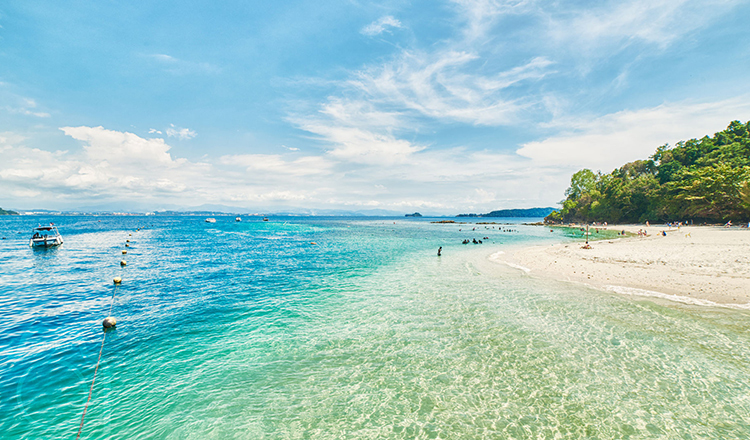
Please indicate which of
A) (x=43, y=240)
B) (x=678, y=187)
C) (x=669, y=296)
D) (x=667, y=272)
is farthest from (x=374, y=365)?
(x=678, y=187)

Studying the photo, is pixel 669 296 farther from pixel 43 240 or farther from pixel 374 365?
pixel 43 240

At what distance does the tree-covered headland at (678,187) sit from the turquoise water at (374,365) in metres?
79.5

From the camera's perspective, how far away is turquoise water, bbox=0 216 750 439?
7.46 m

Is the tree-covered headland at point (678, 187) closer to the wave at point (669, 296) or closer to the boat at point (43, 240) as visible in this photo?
the wave at point (669, 296)

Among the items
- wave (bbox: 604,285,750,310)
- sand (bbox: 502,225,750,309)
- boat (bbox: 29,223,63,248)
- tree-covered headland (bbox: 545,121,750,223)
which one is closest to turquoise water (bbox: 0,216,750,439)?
wave (bbox: 604,285,750,310)

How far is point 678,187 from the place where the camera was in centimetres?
7475

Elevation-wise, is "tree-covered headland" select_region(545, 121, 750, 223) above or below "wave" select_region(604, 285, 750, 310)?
above

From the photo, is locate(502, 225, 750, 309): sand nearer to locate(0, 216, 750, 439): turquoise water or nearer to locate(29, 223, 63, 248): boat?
locate(0, 216, 750, 439): turquoise water

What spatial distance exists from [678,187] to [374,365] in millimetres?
105189

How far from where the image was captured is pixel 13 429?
731 centimetres

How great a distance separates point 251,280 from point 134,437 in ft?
56.5

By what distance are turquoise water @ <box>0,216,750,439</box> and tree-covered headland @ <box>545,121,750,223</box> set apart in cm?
7947

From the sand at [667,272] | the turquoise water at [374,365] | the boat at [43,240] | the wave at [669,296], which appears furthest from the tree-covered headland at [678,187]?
the boat at [43,240]

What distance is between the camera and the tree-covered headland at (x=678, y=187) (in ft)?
209
